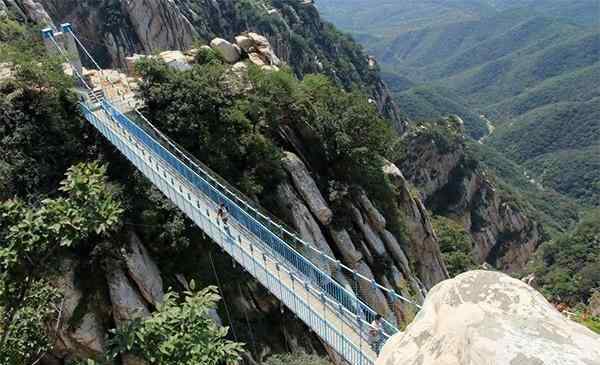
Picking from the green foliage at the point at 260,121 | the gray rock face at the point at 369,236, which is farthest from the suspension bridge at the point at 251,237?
the gray rock face at the point at 369,236

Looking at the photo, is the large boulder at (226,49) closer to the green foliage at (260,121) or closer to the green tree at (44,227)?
the green foliage at (260,121)

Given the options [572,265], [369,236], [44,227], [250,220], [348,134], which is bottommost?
[572,265]

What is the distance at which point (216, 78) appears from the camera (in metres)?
20.8

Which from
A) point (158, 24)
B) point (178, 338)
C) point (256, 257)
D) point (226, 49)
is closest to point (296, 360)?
point (256, 257)

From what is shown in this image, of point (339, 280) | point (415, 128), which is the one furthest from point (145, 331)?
point (415, 128)

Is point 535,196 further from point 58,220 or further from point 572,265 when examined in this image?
point 58,220

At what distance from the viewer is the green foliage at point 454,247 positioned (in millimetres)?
37375

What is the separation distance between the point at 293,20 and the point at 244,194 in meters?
72.8

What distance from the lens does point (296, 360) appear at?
1448 centimetres

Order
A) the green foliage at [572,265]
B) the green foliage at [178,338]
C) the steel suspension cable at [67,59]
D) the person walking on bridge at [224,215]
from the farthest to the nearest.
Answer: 1. the green foliage at [572,265]
2. the steel suspension cable at [67,59]
3. the person walking on bridge at [224,215]
4. the green foliage at [178,338]

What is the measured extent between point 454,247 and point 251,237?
27.8 m

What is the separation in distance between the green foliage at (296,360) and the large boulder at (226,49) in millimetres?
15152

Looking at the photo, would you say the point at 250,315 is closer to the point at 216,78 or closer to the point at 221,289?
the point at 221,289

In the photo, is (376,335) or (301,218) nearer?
(376,335)
